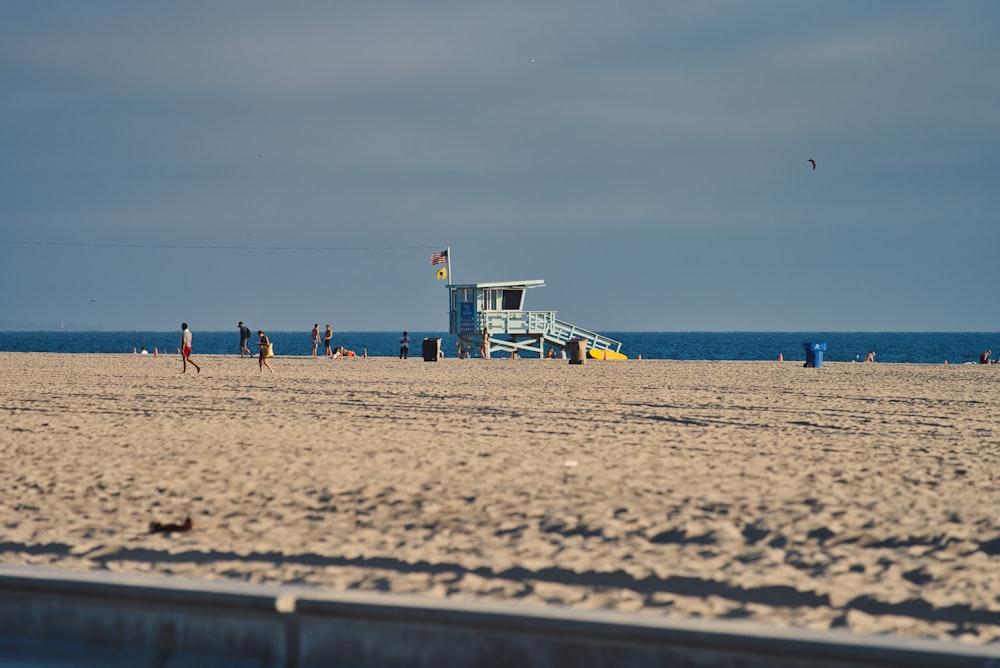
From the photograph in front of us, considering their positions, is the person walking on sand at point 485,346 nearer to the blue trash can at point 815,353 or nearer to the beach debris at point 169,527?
the blue trash can at point 815,353

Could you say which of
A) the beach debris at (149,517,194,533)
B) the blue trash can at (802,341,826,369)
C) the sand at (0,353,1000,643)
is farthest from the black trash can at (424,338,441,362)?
the beach debris at (149,517,194,533)

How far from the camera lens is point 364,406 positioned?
15.5 meters

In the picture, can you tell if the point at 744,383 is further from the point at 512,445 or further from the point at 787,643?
the point at 787,643

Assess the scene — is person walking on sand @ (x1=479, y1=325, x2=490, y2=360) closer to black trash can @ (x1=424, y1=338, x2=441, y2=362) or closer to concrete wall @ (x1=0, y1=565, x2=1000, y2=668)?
black trash can @ (x1=424, y1=338, x2=441, y2=362)

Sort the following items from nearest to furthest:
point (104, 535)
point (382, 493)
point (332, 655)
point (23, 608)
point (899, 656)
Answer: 1. point (899, 656)
2. point (332, 655)
3. point (23, 608)
4. point (104, 535)
5. point (382, 493)

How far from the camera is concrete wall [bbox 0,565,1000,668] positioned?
133 inches

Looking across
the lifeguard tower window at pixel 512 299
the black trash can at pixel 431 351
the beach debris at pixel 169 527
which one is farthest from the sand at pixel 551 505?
the lifeguard tower window at pixel 512 299

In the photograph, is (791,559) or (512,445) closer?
(791,559)

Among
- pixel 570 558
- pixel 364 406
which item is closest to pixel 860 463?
pixel 570 558

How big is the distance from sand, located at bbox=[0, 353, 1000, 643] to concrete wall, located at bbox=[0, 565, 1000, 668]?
0.89 meters

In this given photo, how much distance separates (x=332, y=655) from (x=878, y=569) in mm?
2960

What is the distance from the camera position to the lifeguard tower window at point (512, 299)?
50.4 meters

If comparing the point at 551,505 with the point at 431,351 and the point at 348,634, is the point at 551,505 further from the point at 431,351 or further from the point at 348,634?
the point at 431,351

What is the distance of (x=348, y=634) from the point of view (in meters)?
3.84
